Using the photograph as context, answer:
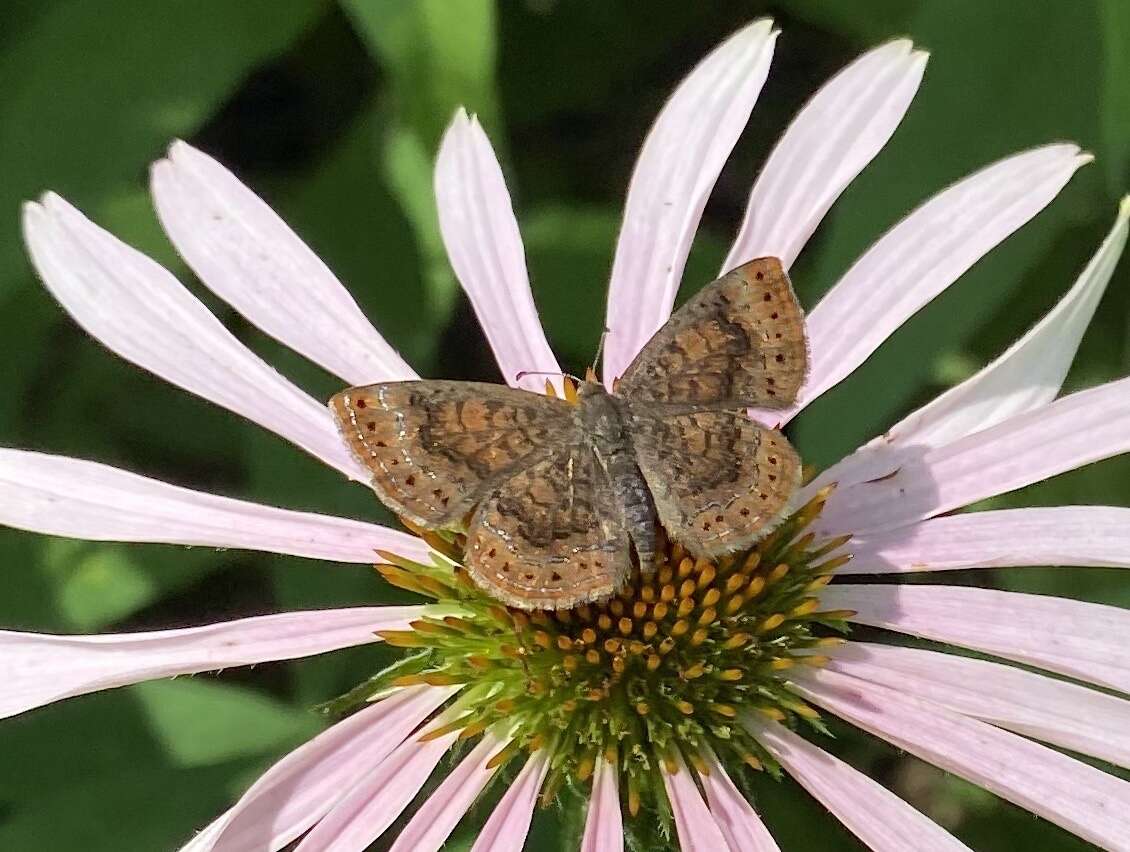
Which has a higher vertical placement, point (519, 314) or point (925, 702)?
point (519, 314)

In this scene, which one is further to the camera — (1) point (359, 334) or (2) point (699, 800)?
(1) point (359, 334)

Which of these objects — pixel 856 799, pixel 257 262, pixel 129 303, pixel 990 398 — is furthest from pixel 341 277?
pixel 856 799

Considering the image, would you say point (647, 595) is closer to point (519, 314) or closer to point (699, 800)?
point (699, 800)

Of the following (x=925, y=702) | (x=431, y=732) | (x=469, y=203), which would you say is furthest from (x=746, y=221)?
(x=431, y=732)

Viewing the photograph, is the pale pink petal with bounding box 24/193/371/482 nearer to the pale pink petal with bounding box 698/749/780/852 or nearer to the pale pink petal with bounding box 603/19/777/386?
the pale pink petal with bounding box 603/19/777/386

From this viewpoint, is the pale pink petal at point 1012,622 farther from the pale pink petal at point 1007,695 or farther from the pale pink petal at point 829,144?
the pale pink petal at point 829,144

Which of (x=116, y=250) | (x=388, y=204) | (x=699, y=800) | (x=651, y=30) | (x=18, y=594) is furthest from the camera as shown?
(x=651, y=30)
